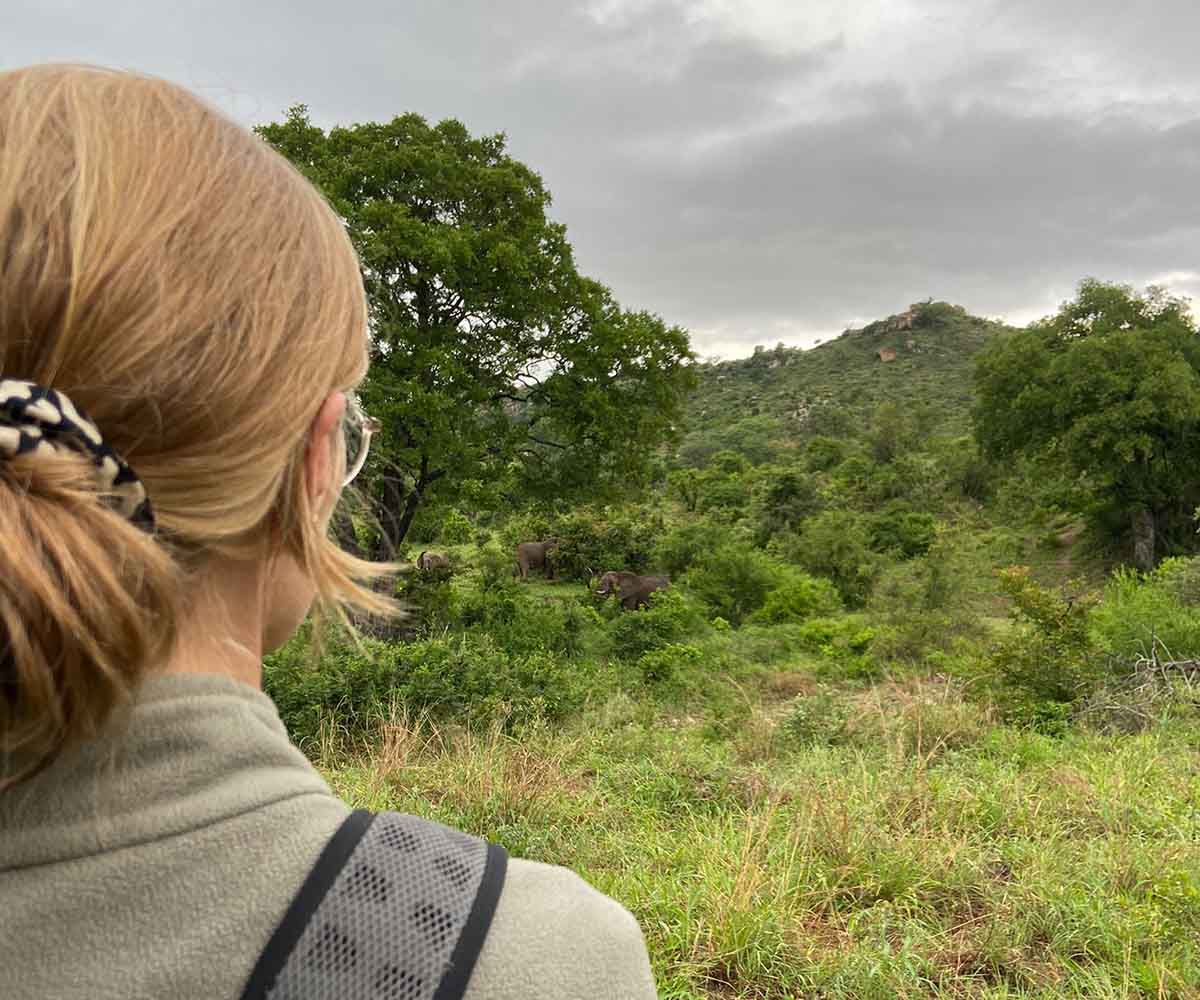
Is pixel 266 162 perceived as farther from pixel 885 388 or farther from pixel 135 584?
pixel 885 388

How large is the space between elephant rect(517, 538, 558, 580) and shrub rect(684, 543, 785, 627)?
341 centimetres

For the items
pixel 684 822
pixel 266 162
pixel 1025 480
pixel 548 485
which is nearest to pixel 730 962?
pixel 684 822

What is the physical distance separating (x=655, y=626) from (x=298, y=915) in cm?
1135

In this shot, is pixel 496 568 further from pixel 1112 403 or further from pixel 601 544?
pixel 1112 403

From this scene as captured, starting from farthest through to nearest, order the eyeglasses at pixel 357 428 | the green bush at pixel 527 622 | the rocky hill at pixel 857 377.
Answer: the rocky hill at pixel 857 377 < the green bush at pixel 527 622 < the eyeglasses at pixel 357 428

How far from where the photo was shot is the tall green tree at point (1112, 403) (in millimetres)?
16953

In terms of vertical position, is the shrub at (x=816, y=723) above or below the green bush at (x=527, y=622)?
above

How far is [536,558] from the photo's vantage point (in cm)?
1791

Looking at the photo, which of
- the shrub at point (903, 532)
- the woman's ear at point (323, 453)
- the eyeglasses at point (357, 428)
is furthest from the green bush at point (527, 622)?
the woman's ear at point (323, 453)

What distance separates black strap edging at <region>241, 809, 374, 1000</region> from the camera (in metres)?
0.52

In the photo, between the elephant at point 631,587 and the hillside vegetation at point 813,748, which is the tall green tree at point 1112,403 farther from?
the elephant at point 631,587

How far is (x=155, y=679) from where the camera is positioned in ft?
1.98

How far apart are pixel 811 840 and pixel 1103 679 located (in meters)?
5.18

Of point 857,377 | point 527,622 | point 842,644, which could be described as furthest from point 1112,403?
point 857,377
